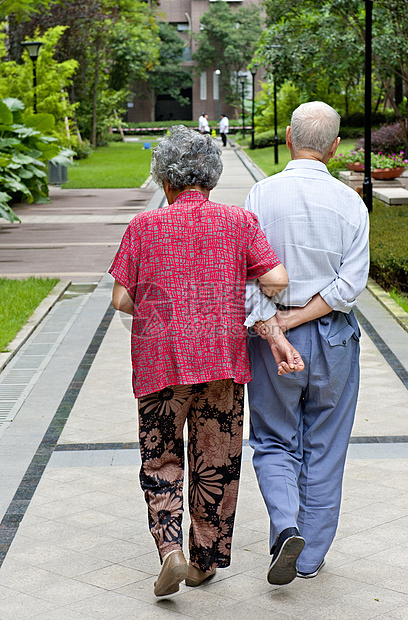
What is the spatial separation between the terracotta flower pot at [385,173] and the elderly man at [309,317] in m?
16.6

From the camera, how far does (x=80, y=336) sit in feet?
26.0

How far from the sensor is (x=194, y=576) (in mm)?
3426

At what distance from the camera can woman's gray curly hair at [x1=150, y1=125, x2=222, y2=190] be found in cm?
312

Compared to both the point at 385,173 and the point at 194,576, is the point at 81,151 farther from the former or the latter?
the point at 194,576

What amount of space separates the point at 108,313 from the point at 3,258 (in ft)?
14.3

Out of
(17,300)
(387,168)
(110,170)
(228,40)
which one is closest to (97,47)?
(110,170)

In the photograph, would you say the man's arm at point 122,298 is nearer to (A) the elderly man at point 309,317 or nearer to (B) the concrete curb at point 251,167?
(A) the elderly man at point 309,317

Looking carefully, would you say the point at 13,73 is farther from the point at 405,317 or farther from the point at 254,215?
Result: the point at 254,215

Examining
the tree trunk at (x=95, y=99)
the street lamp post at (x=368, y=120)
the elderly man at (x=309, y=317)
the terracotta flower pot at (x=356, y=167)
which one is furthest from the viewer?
the tree trunk at (x=95, y=99)

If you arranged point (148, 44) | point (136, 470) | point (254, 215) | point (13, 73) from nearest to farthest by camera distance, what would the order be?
point (254, 215), point (136, 470), point (13, 73), point (148, 44)

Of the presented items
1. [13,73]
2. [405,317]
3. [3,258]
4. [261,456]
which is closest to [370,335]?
[405,317]

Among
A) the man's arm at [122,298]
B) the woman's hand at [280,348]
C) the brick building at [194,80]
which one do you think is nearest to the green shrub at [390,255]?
the woman's hand at [280,348]

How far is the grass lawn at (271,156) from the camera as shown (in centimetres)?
2882

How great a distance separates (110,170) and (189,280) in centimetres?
2665
